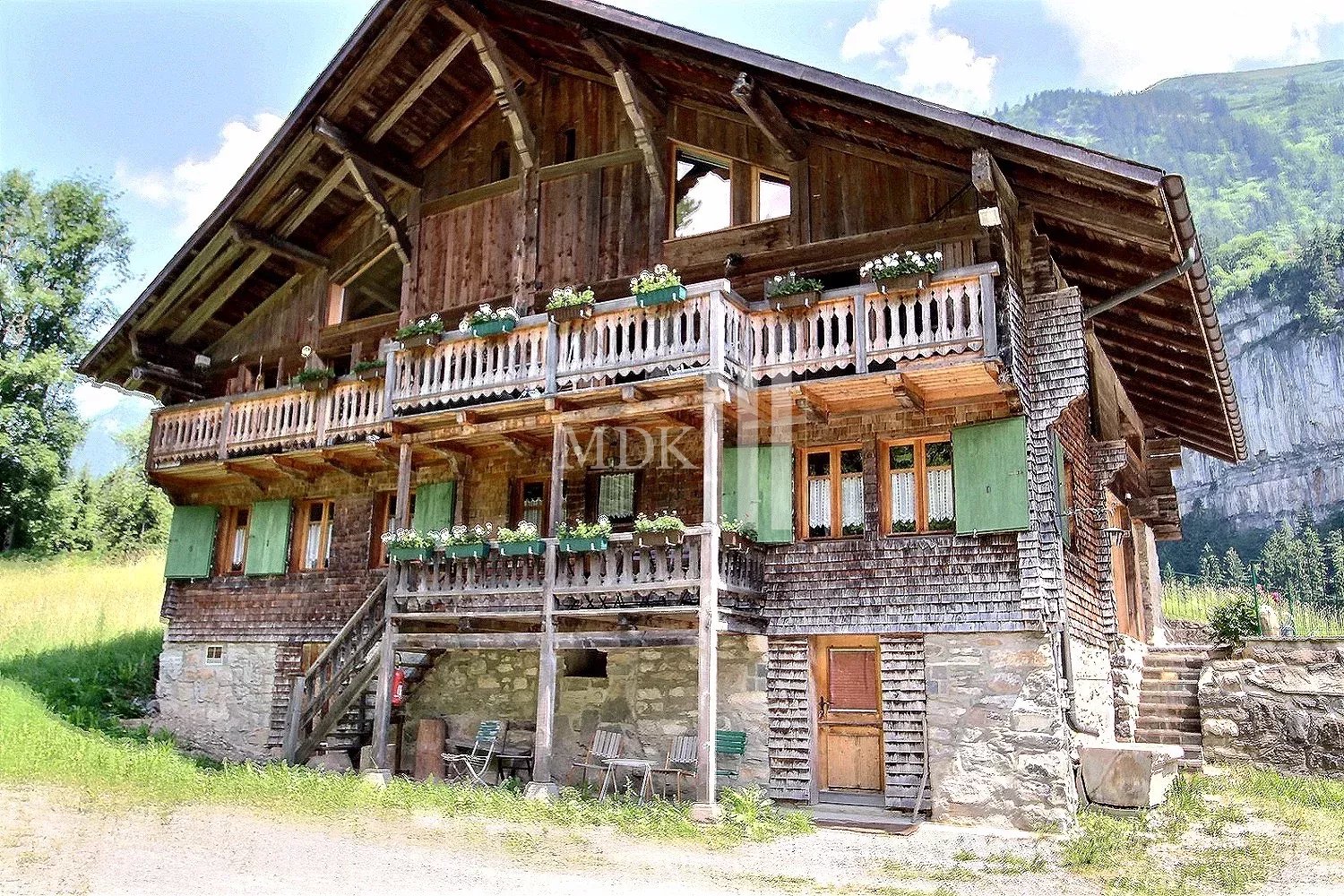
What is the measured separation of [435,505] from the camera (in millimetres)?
17922

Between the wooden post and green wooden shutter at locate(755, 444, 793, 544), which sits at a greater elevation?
green wooden shutter at locate(755, 444, 793, 544)

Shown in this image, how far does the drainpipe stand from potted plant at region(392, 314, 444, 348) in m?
9.16

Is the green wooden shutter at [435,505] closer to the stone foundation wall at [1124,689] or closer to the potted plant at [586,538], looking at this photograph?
the potted plant at [586,538]

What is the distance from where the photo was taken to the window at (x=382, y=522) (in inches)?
742

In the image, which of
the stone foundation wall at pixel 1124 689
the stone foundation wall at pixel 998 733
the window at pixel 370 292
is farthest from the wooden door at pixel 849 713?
the window at pixel 370 292

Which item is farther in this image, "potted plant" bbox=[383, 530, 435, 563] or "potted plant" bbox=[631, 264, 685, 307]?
"potted plant" bbox=[383, 530, 435, 563]

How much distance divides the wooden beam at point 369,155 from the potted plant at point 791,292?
836 cm

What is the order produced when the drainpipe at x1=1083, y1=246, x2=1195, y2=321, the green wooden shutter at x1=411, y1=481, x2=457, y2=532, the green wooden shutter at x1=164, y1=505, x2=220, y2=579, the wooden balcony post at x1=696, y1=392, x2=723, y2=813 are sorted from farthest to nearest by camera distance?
the green wooden shutter at x1=164, y1=505, x2=220, y2=579 < the green wooden shutter at x1=411, y1=481, x2=457, y2=532 < the drainpipe at x1=1083, y1=246, x2=1195, y2=321 < the wooden balcony post at x1=696, y1=392, x2=723, y2=813

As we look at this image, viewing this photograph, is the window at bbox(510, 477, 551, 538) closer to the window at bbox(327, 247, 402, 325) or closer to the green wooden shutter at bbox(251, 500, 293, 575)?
the window at bbox(327, 247, 402, 325)

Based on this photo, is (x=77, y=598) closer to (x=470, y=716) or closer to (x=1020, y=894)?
(x=470, y=716)

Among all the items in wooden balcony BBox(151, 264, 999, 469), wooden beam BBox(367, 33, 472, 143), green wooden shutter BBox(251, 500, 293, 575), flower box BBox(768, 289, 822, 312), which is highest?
wooden beam BBox(367, 33, 472, 143)

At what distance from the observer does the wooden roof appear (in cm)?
1359

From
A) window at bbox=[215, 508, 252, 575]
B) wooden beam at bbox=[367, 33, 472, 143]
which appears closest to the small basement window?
window at bbox=[215, 508, 252, 575]

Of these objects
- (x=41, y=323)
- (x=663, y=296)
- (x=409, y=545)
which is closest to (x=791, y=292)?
(x=663, y=296)
